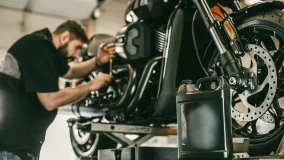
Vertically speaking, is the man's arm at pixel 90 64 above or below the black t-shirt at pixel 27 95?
above

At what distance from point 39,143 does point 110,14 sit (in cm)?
444

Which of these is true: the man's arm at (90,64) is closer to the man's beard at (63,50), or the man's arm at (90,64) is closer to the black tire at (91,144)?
the man's beard at (63,50)

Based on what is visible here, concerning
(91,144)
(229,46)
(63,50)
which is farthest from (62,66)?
(229,46)

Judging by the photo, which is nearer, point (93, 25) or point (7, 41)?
point (7, 41)

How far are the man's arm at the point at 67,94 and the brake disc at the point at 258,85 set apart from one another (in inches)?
43.2

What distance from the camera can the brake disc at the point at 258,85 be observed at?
165 centimetres

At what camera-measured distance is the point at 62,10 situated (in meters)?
6.00

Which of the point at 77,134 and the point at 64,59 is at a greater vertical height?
the point at 64,59

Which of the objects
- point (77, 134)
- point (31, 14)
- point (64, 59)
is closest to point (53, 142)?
point (31, 14)

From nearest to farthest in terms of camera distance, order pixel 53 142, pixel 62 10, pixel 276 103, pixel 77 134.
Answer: pixel 276 103 < pixel 77 134 < pixel 53 142 < pixel 62 10

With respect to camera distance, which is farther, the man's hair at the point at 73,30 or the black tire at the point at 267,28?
the man's hair at the point at 73,30

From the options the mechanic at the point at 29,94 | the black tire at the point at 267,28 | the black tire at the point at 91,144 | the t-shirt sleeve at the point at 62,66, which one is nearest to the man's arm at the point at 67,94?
the mechanic at the point at 29,94

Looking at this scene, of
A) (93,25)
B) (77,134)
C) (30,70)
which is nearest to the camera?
(30,70)

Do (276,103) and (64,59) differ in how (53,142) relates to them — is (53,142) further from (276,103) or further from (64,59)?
(276,103)
